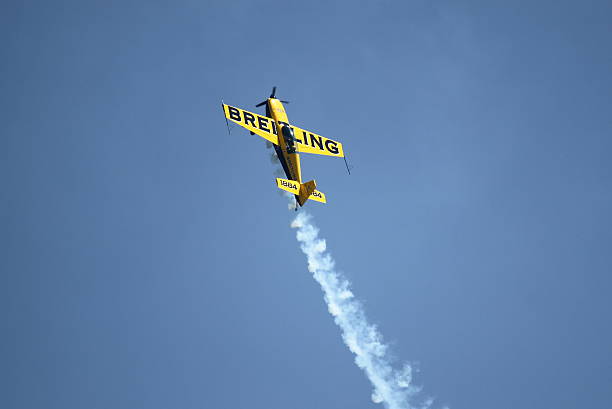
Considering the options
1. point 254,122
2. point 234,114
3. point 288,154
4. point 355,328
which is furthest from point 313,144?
point 355,328

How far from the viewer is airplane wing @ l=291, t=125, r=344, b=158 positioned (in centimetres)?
5462

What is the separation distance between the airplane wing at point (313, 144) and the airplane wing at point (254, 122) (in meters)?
2.57

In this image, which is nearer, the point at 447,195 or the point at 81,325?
the point at 81,325

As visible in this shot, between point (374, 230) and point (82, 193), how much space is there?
71687 mm

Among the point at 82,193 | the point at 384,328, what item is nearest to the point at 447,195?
the point at 384,328

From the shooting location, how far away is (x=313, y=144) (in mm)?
55250

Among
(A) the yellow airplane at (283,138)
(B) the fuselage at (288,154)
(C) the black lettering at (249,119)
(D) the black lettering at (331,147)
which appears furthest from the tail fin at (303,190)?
(D) the black lettering at (331,147)

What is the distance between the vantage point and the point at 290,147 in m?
51.9

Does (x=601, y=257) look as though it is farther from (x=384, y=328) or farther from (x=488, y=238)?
(x=384, y=328)

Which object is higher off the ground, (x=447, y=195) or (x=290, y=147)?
(x=447, y=195)

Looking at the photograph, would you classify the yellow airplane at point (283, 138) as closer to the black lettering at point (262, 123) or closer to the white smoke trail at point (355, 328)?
the black lettering at point (262, 123)

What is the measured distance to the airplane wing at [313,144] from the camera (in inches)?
2151

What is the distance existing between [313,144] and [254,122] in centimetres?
557

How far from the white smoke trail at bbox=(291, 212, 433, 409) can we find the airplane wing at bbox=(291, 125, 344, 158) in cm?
526
